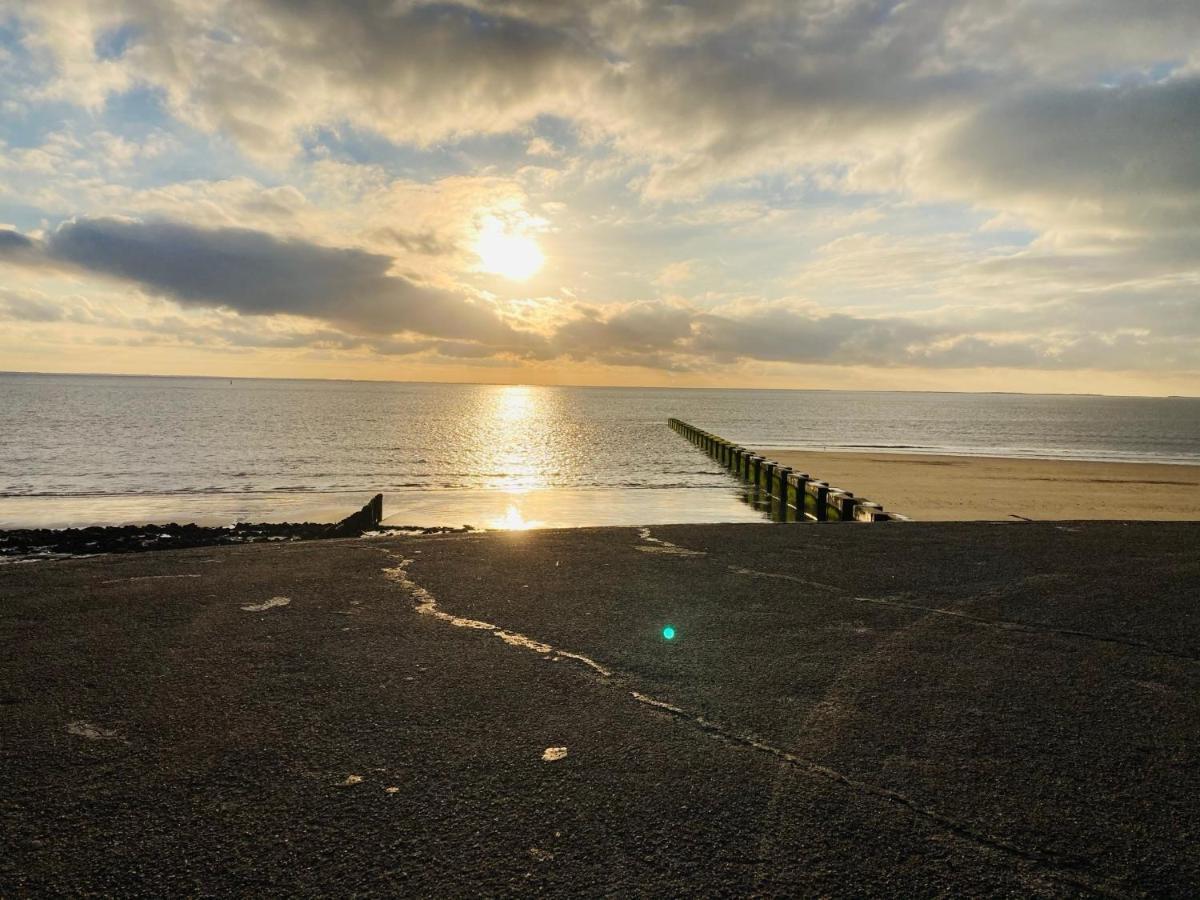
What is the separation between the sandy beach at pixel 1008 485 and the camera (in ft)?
67.5

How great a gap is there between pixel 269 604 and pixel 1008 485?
28.4m

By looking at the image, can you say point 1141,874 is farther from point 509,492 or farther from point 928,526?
point 509,492

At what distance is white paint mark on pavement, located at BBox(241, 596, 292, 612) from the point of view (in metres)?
6.58

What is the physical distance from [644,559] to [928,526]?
5.14m

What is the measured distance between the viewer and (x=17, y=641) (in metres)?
5.68

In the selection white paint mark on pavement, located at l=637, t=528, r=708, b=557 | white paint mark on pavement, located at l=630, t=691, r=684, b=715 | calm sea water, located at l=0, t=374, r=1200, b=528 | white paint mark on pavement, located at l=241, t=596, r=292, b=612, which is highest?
white paint mark on pavement, located at l=630, t=691, r=684, b=715

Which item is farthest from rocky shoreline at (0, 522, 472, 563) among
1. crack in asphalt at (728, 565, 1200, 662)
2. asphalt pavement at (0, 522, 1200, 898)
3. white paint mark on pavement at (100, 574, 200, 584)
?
crack in asphalt at (728, 565, 1200, 662)

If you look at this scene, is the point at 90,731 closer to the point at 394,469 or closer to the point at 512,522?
the point at 512,522

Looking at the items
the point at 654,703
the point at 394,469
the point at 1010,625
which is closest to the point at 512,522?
the point at 1010,625

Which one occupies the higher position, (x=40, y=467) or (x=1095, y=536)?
(x=1095, y=536)

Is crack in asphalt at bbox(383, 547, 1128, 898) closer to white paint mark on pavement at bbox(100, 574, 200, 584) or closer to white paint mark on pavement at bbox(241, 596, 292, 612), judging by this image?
white paint mark on pavement at bbox(241, 596, 292, 612)

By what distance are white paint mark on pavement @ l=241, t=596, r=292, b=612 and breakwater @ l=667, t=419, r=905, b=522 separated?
9.57 metres

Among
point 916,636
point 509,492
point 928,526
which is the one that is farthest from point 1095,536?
point 509,492

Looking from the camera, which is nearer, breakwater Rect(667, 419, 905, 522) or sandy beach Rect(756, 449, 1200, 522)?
breakwater Rect(667, 419, 905, 522)
